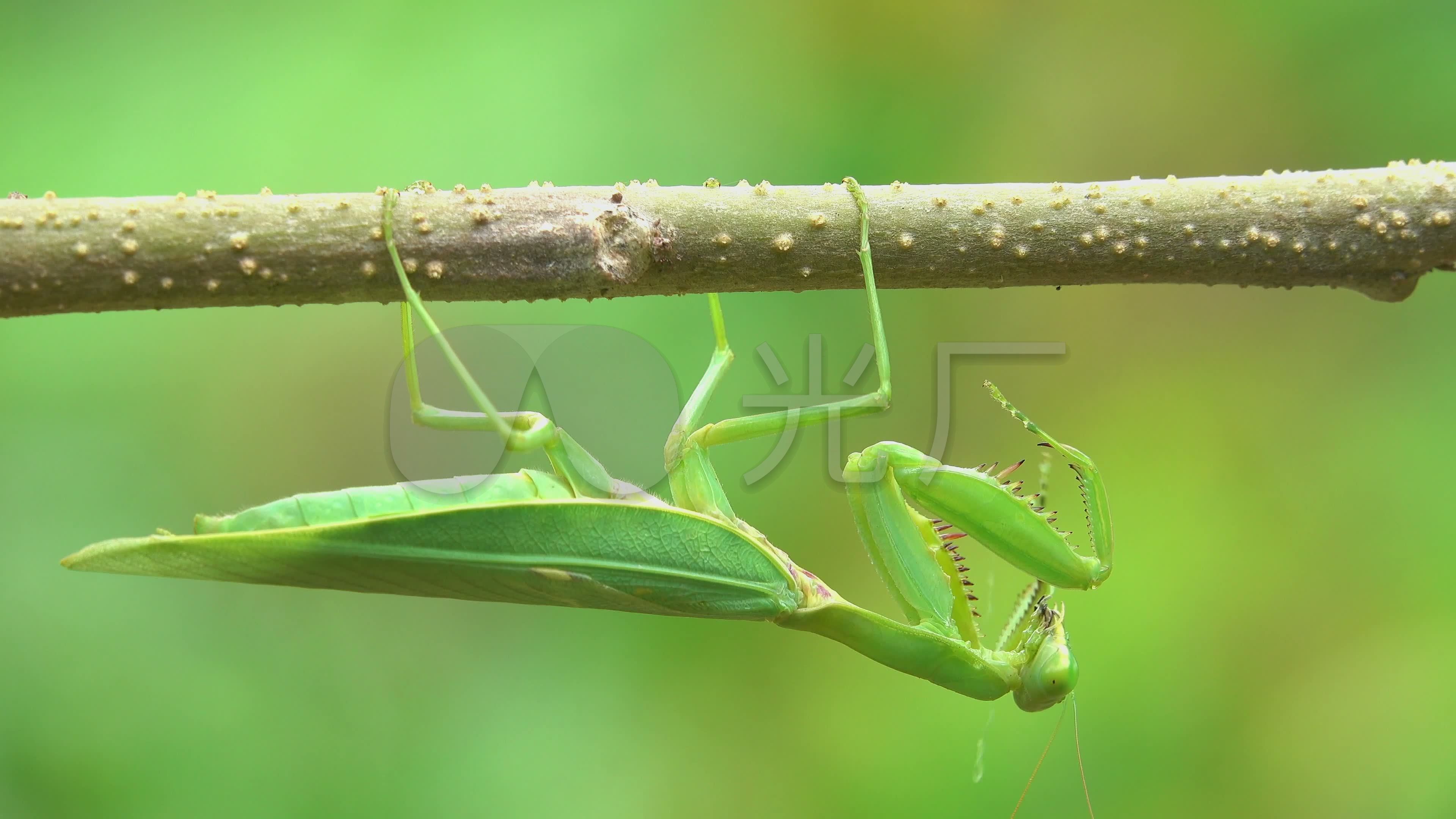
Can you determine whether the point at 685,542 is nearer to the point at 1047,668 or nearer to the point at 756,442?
the point at 1047,668

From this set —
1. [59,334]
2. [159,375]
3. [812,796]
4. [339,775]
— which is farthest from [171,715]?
[812,796]

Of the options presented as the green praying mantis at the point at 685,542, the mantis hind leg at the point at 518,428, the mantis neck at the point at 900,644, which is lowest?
the mantis neck at the point at 900,644

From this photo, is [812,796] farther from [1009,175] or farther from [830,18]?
[830,18]

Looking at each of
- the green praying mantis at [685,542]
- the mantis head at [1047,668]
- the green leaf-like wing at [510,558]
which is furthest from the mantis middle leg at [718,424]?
the mantis head at [1047,668]

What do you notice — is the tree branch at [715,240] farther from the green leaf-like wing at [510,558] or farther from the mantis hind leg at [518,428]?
the green leaf-like wing at [510,558]

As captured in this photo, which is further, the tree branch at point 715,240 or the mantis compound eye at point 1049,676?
the mantis compound eye at point 1049,676

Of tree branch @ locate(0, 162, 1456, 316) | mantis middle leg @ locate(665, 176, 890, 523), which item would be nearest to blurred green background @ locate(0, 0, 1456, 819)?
mantis middle leg @ locate(665, 176, 890, 523)
